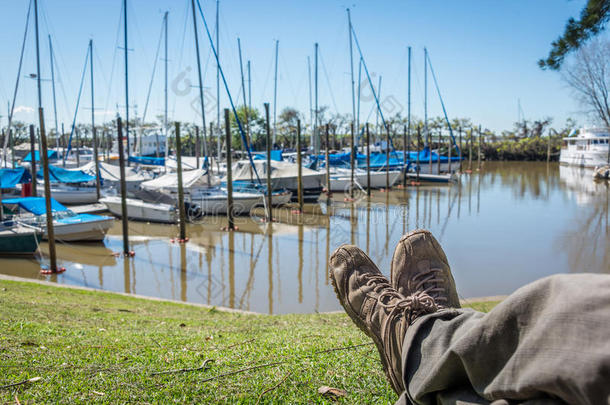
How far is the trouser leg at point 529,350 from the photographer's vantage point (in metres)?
1.29

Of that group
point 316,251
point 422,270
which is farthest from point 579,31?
point 316,251

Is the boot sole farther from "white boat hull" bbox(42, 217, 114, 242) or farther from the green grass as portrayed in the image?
"white boat hull" bbox(42, 217, 114, 242)

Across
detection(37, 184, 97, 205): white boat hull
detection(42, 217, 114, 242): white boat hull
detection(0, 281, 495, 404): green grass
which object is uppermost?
detection(0, 281, 495, 404): green grass

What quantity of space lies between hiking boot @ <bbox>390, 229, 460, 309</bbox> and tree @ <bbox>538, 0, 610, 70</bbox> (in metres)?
4.83

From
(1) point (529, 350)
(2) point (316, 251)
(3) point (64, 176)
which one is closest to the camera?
(1) point (529, 350)

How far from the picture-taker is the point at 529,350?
1.46 metres

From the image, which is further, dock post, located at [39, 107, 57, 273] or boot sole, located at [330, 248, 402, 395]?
dock post, located at [39, 107, 57, 273]

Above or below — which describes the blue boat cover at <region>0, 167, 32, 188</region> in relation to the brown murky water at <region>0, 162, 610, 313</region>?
above

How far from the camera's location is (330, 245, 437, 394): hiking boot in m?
2.15

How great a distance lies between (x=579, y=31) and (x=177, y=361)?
620cm

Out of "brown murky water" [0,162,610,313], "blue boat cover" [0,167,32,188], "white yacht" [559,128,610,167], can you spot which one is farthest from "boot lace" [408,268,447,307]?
"white yacht" [559,128,610,167]

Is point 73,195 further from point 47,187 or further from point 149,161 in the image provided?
point 47,187

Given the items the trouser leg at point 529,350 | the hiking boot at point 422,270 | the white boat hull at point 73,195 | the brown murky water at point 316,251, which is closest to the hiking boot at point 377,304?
the hiking boot at point 422,270

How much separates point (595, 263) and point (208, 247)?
10.9 m
